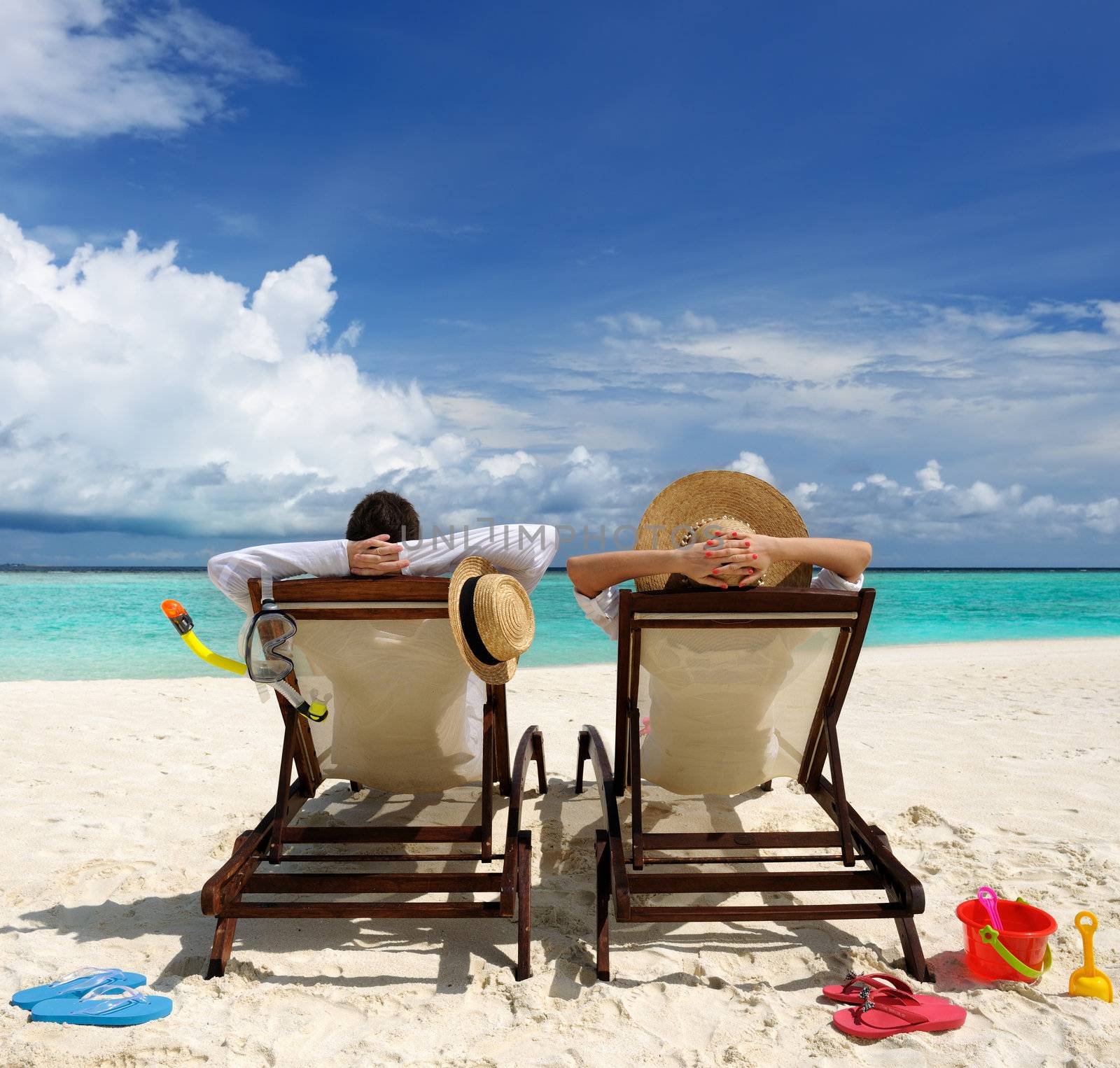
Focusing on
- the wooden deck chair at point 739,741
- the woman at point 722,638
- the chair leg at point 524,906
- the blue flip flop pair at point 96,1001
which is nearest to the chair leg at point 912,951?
the wooden deck chair at point 739,741

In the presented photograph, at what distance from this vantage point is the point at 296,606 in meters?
2.87

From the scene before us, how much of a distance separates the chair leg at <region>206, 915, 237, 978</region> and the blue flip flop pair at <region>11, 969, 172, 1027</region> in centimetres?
17

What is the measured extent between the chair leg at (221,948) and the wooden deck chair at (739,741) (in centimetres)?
124

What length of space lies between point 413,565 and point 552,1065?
1631mm

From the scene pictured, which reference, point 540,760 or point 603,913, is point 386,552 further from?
point 540,760

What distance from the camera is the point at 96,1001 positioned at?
2457 mm

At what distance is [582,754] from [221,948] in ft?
6.59

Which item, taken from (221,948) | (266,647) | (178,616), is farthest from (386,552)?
(221,948)

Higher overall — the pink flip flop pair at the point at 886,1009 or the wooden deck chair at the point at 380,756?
the wooden deck chair at the point at 380,756

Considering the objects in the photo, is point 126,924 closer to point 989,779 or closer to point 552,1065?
point 552,1065

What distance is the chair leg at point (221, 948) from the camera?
8.75 ft

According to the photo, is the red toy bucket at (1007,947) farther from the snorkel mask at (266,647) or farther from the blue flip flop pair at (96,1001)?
the blue flip flop pair at (96,1001)

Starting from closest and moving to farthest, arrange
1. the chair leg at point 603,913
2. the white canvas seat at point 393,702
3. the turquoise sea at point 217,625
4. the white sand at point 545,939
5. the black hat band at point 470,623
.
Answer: the white sand at point 545,939
the chair leg at point 603,913
the black hat band at point 470,623
the white canvas seat at point 393,702
the turquoise sea at point 217,625

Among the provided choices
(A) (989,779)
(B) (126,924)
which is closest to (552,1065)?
(B) (126,924)
